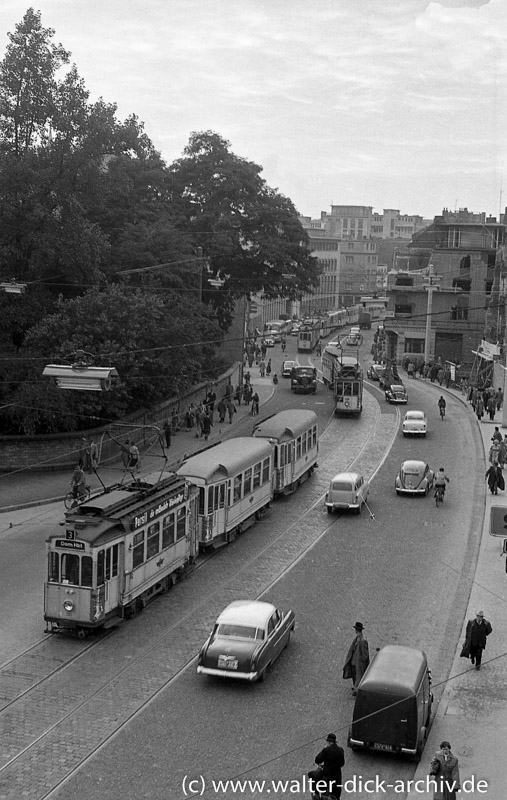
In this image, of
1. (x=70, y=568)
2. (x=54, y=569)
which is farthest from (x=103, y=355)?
(x=70, y=568)

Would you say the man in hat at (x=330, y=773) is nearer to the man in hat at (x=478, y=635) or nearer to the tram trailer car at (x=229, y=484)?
the man in hat at (x=478, y=635)

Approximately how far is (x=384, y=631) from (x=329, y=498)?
497 inches

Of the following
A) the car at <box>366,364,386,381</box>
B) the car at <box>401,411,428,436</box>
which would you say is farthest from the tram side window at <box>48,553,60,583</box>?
the car at <box>366,364,386,381</box>

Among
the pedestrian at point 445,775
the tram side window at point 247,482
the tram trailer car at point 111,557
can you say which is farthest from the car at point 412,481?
the pedestrian at point 445,775

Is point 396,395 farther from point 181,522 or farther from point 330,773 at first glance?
point 330,773

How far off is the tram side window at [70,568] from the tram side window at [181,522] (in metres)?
5.08

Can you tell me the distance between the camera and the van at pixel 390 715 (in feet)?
57.9

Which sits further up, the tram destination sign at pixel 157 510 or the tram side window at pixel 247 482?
the tram destination sign at pixel 157 510

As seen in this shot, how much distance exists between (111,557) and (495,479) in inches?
827

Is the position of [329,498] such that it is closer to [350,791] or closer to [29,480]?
[29,480]

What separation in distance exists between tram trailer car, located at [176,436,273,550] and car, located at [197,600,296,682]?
27.7 ft

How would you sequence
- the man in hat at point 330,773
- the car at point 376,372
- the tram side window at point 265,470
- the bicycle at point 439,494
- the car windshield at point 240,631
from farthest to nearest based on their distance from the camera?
the car at point 376,372, the bicycle at point 439,494, the tram side window at point 265,470, the car windshield at point 240,631, the man in hat at point 330,773

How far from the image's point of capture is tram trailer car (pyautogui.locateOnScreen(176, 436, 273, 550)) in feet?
101

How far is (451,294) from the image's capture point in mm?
100688
